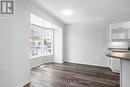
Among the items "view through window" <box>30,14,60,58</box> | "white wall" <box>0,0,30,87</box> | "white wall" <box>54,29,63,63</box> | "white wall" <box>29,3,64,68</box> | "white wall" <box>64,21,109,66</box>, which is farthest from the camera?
"white wall" <box>54,29,63,63</box>

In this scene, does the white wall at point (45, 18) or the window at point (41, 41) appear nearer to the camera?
the white wall at point (45, 18)

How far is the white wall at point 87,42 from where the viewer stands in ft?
17.6

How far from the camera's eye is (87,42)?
19.1 ft

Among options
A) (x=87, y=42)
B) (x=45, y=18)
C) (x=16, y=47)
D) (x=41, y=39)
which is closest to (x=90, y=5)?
(x=45, y=18)

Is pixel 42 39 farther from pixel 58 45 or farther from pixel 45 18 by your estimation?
pixel 45 18

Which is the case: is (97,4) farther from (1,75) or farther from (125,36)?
(1,75)

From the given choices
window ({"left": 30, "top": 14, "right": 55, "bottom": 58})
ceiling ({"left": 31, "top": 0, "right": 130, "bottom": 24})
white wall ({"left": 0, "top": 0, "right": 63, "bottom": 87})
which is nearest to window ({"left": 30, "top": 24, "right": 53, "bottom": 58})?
window ({"left": 30, "top": 14, "right": 55, "bottom": 58})

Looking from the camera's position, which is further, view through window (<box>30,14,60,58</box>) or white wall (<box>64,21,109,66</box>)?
view through window (<box>30,14,60,58</box>)

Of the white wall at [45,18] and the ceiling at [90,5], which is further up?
the ceiling at [90,5]

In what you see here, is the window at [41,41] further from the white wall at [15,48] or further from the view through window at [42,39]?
the white wall at [15,48]

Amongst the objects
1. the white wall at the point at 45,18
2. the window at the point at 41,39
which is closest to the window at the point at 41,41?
the window at the point at 41,39

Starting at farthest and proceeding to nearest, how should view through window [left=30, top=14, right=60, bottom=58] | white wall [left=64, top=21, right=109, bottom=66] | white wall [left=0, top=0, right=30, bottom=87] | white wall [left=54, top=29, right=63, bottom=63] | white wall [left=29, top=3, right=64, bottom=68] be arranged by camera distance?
white wall [left=54, top=29, right=63, bottom=63] → view through window [left=30, top=14, right=60, bottom=58] → white wall [left=64, top=21, right=109, bottom=66] → white wall [left=29, top=3, right=64, bottom=68] → white wall [left=0, top=0, right=30, bottom=87]

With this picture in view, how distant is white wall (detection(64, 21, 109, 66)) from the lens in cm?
537

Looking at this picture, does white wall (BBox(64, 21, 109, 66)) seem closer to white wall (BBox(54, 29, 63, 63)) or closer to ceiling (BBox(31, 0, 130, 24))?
white wall (BBox(54, 29, 63, 63))
